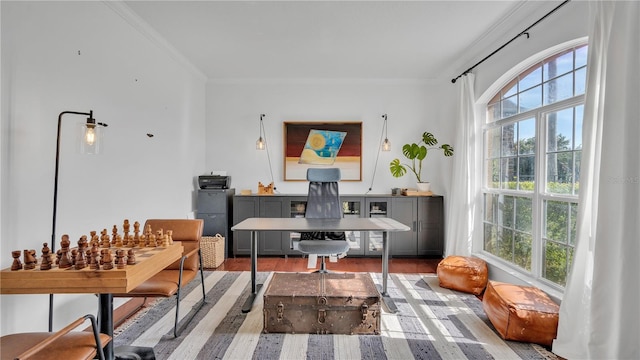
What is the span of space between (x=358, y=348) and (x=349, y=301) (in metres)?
0.31

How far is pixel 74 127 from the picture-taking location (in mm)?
2199

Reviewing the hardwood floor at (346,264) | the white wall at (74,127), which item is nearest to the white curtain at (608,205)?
the hardwood floor at (346,264)

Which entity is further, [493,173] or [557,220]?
[493,173]

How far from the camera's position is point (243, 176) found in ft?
15.8

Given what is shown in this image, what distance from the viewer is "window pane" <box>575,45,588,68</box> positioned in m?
2.30

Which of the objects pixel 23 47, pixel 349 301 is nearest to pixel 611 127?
pixel 349 301

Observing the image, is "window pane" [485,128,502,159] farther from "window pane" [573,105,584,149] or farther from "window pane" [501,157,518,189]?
"window pane" [573,105,584,149]

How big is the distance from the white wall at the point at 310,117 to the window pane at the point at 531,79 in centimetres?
168

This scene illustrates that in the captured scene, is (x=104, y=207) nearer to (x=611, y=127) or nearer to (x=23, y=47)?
(x=23, y=47)

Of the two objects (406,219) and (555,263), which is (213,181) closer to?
(406,219)

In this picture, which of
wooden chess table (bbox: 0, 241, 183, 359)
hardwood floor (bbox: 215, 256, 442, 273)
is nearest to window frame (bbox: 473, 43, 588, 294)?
hardwood floor (bbox: 215, 256, 442, 273)

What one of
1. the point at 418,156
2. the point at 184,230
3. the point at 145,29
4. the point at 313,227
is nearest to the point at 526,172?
the point at 418,156

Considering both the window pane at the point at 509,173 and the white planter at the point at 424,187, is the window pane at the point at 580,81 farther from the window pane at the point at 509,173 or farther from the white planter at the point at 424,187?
the white planter at the point at 424,187

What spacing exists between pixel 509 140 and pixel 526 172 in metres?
0.43
